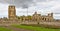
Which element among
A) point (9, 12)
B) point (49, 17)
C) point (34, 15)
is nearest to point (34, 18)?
point (34, 15)

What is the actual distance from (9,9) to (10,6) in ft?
5.79

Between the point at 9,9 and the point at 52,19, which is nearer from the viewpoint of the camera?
the point at 52,19

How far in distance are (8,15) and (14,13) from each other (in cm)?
366

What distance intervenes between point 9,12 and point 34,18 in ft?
51.3

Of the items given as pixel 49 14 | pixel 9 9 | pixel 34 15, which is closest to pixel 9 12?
pixel 9 9

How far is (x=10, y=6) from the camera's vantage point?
115375 millimetres

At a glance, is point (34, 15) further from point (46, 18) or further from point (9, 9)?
point (9, 9)

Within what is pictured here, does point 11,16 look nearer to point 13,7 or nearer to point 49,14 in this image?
point 13,7

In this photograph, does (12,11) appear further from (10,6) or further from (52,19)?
(52,19)

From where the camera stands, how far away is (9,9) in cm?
11538

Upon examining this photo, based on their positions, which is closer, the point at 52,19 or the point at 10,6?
the point at 52,19

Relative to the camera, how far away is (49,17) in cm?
11119

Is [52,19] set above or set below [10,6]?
below

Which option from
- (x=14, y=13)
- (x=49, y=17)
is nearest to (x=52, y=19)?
(x=49, y=17)
